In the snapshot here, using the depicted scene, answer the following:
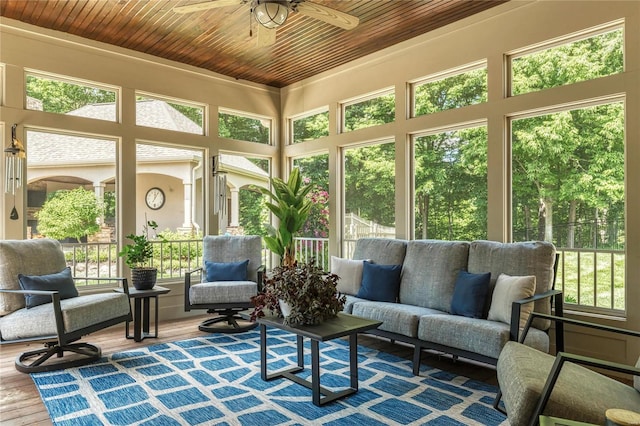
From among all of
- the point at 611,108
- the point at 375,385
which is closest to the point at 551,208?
the point at 611,108

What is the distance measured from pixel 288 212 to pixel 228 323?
1.66 meters

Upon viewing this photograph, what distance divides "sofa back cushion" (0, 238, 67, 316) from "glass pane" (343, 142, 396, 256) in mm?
3447

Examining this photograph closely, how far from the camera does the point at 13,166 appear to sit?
170 inches

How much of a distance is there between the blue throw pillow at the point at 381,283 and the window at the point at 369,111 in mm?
1980

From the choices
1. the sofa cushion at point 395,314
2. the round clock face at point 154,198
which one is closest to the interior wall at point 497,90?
the sofa cushion at point 395,314

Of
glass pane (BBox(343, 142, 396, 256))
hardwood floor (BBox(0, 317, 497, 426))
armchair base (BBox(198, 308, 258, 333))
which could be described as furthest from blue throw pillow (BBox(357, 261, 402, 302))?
armchair base (BBox(198, 308, 258, 333))

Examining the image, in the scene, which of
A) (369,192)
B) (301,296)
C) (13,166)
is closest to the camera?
(301,296)

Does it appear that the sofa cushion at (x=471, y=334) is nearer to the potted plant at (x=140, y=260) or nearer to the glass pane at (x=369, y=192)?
the glass pane at (x=369, y=192)

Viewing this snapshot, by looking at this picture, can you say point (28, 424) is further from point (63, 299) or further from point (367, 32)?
point (367, 32)

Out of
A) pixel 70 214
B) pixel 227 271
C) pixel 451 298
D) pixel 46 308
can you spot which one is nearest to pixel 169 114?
pixel 70 214

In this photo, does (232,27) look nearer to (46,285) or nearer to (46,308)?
(46,285)

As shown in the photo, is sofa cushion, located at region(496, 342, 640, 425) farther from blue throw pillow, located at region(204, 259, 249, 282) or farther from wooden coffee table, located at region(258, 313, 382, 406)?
blue throw pillow, located at region(204, 259, 249, 282)

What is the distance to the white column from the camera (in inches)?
247

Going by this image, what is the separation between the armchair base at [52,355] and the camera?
344 centimetres
